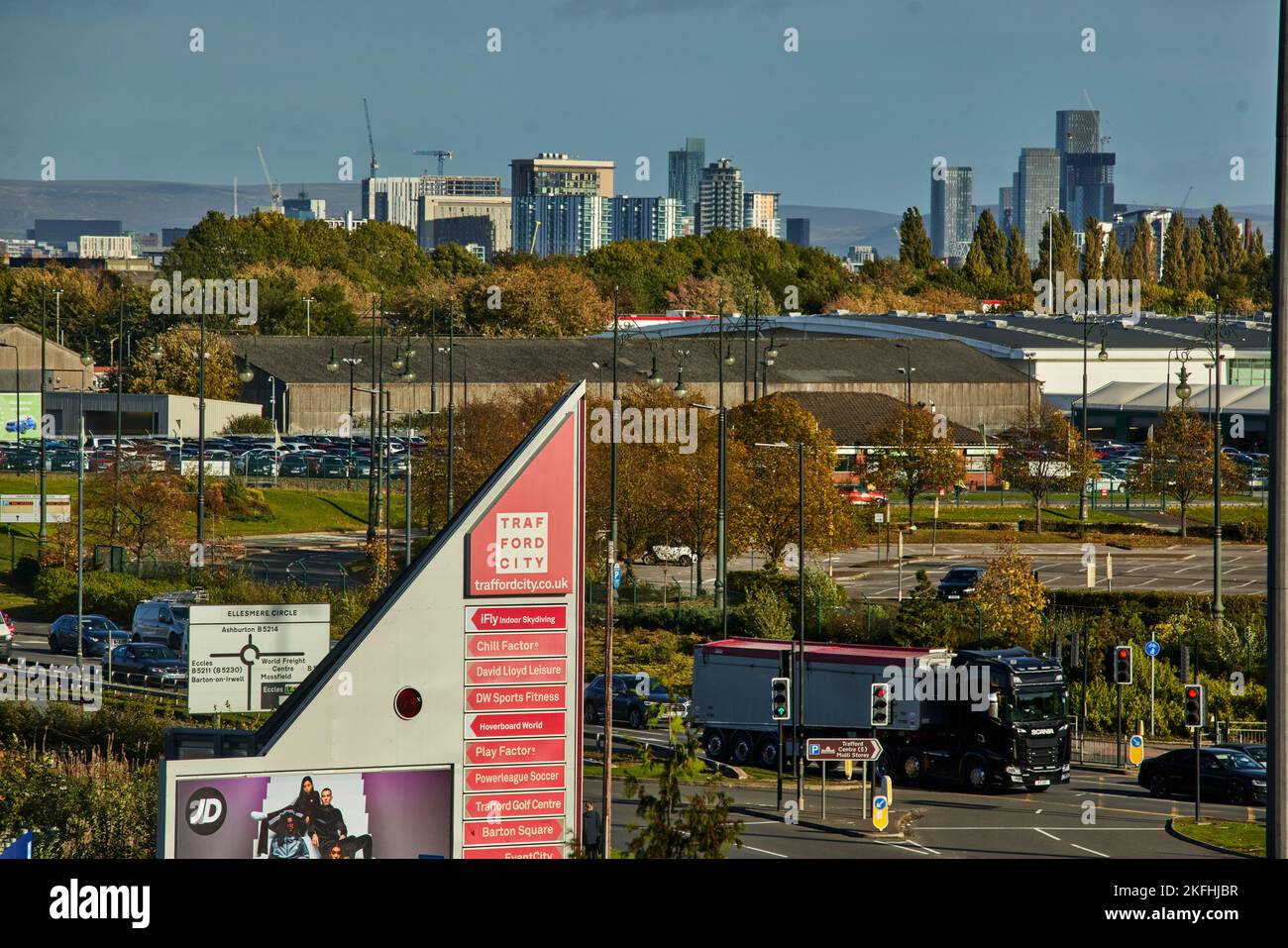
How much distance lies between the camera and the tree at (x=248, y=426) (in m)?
100

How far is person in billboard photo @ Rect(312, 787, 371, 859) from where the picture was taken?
1666cm

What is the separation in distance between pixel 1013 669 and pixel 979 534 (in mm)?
38751

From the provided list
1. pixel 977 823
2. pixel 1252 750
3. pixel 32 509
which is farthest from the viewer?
pixel 32 509

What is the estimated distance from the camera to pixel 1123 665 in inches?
1468

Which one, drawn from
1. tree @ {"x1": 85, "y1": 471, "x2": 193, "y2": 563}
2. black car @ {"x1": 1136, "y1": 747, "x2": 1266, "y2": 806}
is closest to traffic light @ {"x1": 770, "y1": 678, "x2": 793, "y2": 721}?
black car @ {"x1": 1136, "y1": 747, "x2": 1266, "y2": 806}

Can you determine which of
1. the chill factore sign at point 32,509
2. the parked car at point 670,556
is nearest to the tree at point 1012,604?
the parked car at point 670,556

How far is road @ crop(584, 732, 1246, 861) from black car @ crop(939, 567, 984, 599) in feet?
61.2

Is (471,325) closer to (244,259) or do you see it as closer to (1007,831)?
(244,259)

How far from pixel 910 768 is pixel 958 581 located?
2201cm

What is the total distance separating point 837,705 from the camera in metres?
37.0

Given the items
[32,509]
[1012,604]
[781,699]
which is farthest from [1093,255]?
[781,699]

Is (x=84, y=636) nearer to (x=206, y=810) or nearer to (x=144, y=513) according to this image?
(x=144, y=513)

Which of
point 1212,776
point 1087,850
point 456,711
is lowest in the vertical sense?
point 1087,850

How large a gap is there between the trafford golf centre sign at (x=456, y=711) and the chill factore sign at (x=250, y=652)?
14.7 meters
